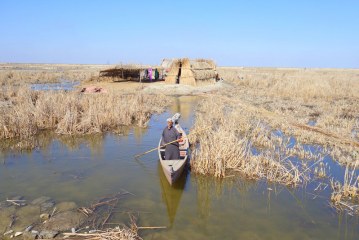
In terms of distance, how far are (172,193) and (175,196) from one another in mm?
138

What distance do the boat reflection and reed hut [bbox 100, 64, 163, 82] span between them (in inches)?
821

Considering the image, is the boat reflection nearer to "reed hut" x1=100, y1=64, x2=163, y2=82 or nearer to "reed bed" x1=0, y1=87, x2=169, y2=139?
"reed bed" x1=0, y1=87, x2=169, y2=139

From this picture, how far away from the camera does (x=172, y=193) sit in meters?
6.61

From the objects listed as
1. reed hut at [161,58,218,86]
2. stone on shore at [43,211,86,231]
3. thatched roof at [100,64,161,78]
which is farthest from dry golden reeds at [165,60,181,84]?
stone on shore at [43,211,86,231]

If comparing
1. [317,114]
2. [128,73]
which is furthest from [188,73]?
[317,114]

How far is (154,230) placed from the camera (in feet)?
16.7

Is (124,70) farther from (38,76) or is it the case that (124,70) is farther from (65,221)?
(65,221)

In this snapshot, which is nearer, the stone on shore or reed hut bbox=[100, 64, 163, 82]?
the stone on shore

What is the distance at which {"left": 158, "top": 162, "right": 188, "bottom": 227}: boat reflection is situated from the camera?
5.84 metres

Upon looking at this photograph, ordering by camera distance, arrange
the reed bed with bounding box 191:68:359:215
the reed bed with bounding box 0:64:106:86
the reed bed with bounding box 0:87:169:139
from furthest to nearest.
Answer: the reed bed with bounding box 0:64:106:86
the reed bed with bounding box 0:87:169:139
the reed bed with bounding box 191:68:359:215

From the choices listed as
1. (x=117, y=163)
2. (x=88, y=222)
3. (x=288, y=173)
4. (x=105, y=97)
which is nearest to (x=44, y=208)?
(x=88, y=222)

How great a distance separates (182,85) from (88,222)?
65.1 ft

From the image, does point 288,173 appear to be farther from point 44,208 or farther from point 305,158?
point 44,208

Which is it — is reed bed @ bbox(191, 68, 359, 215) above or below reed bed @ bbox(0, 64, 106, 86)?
below
